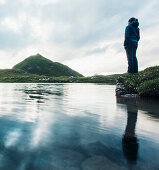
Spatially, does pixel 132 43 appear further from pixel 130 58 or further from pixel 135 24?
pixel 135 24

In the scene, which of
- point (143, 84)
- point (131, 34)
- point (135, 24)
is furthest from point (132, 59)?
point (143, 84)

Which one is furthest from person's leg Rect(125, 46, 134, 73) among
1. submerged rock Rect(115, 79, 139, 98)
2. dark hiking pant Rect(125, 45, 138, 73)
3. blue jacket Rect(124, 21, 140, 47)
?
submerged rock Rect(115, 79, 139, 98)

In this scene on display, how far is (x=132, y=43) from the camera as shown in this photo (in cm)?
2295

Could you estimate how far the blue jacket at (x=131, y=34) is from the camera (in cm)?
2281

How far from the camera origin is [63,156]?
376 centimetres

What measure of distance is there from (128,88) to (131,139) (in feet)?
48.1

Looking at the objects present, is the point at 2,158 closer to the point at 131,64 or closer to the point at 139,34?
the point at 131,64

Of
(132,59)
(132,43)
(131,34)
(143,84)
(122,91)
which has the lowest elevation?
(122,91)

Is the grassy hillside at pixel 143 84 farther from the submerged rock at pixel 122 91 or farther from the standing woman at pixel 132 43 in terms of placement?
the standing woman at pixel 132 43

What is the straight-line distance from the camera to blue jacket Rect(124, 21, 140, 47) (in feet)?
74.8

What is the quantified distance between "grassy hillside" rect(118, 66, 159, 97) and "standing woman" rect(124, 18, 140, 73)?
4.02 m

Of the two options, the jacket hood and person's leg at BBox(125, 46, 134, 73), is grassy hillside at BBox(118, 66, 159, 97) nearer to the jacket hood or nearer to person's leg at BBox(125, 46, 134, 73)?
person's leg at BBox(125, 46, 134, 73)

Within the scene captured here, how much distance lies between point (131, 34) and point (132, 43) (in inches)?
63.9

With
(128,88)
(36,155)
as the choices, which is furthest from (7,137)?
(128,88)
